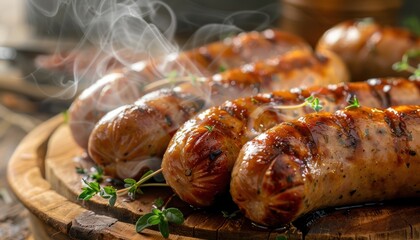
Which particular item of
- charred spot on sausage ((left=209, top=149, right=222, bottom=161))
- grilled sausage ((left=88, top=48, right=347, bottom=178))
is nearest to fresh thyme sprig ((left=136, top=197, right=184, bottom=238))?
charred spot on sausage ((left=209, top=149, right=222, bottom=161))

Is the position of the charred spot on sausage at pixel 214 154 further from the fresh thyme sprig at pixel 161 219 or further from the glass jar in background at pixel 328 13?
the glass jar in background at pixel 328 13

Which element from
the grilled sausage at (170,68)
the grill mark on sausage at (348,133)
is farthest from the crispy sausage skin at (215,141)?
the grilled sausage at (170,68)

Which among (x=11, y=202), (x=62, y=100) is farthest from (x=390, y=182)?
(x=62, y=100)

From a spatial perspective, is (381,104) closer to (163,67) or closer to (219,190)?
(219,190)

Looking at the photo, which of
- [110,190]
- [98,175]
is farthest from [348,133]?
[98,175]

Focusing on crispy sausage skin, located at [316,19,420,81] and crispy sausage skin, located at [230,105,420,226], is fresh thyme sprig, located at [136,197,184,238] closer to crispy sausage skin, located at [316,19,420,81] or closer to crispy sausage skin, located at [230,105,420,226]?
crispy sausage skin, located at [230,105,420,226]

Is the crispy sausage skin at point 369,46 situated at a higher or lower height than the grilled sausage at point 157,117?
lower
